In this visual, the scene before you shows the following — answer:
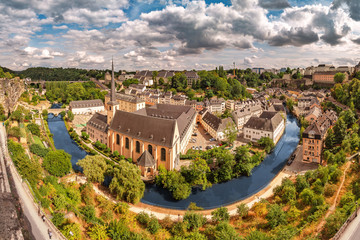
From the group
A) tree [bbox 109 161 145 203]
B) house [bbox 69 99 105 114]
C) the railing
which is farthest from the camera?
house [bbox 69 99 105 114]

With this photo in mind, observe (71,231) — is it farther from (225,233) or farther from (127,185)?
(225,233)

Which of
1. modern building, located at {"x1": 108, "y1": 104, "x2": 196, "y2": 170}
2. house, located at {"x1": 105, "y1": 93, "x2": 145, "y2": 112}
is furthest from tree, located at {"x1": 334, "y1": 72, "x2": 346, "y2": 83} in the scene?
modern building, located at {"x1": 108, "y1": 104, "x2": 196, "y2": 170}

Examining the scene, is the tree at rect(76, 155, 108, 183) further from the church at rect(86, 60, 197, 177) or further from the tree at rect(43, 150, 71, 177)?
the church at rect(86, 60, 197, 177)

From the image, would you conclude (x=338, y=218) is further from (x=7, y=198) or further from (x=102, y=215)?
(x=7, y=198)

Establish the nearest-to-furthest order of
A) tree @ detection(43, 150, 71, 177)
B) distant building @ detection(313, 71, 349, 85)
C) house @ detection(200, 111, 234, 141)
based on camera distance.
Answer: tree @ detection(43, 150, 71, 177)
house @ detection(200, 111, 234, 141)
distant building @ detection(313, 71, 349, 85)

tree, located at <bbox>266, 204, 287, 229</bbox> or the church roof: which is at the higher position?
the church roof

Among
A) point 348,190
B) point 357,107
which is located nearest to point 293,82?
point 357,107

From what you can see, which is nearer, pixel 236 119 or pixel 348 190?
pixel 348 190
